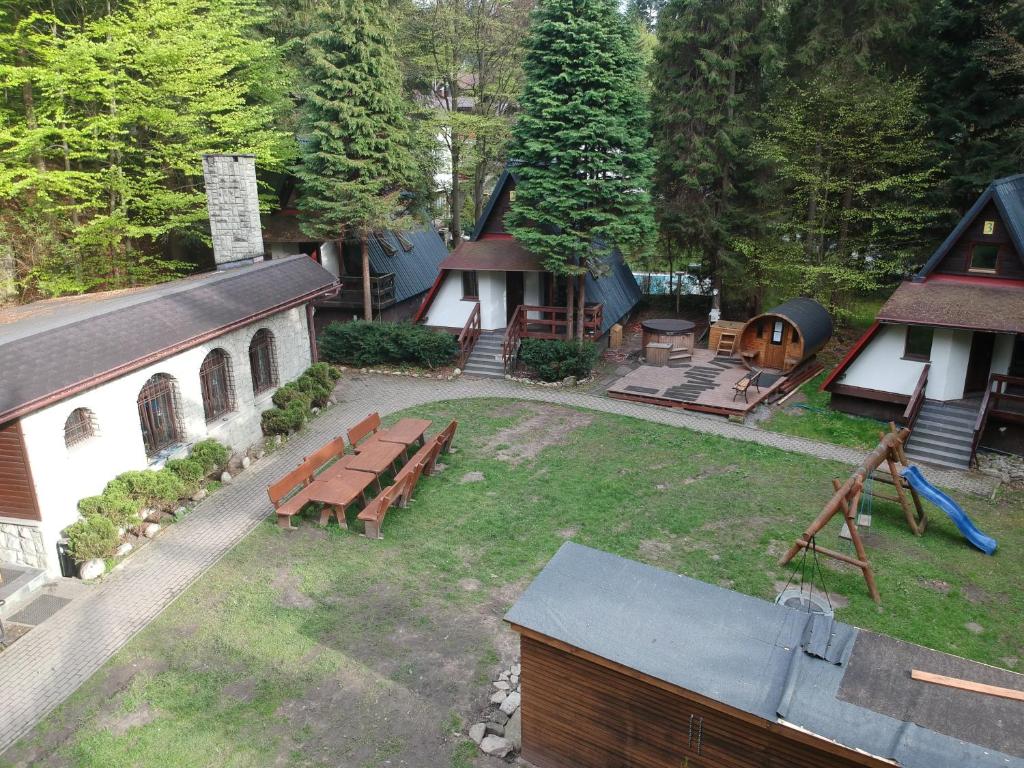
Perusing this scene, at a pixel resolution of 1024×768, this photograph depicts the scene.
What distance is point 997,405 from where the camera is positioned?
16266mm

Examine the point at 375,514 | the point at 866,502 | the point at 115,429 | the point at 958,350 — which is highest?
the point at 958,350

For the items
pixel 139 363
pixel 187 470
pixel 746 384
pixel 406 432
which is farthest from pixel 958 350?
pixel 139 363

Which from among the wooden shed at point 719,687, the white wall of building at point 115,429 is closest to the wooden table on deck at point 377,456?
the white wall of building at point 115,429

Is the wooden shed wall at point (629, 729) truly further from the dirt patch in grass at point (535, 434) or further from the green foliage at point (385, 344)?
the green foliage at point (385, 344)

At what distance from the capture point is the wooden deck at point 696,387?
19188mm

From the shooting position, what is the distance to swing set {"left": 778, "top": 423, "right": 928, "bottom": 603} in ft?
35.9

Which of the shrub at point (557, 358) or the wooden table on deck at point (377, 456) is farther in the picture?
the shrub at point (557, 358)

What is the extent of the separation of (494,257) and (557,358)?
4.46 metres

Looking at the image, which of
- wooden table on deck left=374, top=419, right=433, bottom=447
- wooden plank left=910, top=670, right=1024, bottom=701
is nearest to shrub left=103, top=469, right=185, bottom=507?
wooden table on deck left=374, top=419, right=433, bottom=447

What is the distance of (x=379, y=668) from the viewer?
952 centimetres

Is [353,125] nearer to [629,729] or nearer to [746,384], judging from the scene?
[746,384]

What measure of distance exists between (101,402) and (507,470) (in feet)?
26.6

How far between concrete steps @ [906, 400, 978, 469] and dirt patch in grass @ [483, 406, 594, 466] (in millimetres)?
8000

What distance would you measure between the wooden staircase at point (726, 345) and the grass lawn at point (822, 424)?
3896mm
